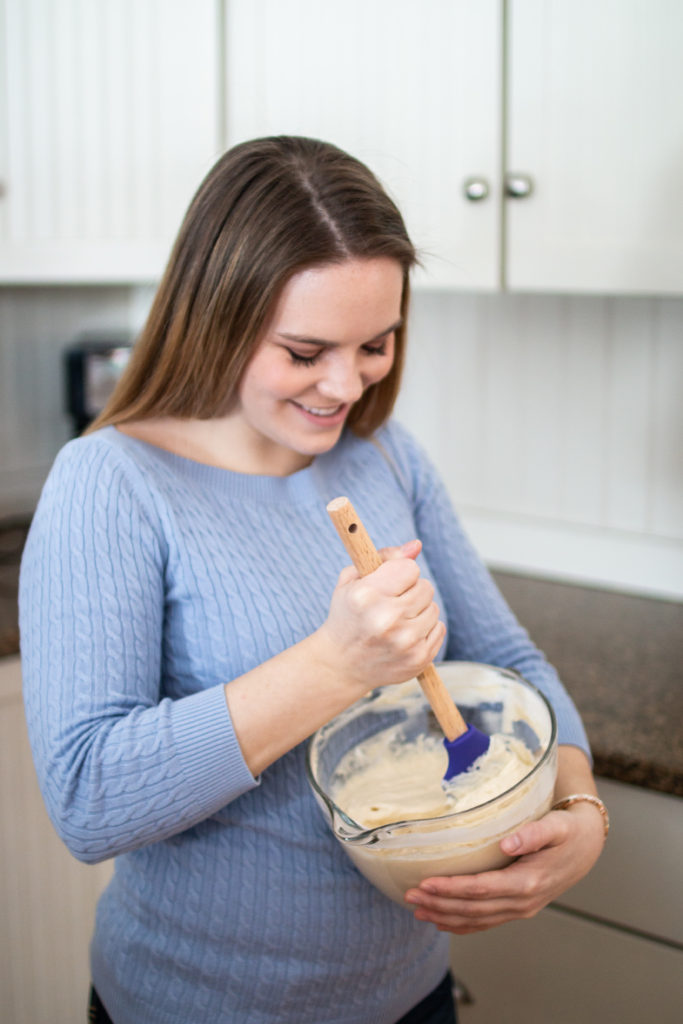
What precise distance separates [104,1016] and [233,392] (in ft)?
2.12

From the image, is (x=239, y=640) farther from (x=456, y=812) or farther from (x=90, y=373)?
(x=90, y=373)

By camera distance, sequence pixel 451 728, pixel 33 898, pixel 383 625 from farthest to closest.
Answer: pixel 33 898 < pixel 451 728 < pixel 383 625

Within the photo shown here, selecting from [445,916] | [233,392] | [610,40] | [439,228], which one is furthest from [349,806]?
[610,40]

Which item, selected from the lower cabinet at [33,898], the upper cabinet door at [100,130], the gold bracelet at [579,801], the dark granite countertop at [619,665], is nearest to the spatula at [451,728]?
the gold bracelet at [579,801]

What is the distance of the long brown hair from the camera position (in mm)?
852

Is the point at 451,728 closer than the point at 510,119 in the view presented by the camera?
Yes

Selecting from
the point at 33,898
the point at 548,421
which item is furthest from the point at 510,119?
the point at 33,898

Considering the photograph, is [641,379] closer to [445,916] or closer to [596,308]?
[596,308]

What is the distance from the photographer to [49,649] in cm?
77

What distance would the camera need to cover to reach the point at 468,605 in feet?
3.58

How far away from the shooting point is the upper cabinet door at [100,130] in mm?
1660

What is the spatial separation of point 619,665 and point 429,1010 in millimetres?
617

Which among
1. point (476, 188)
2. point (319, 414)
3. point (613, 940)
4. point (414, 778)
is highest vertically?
point (476, 188)

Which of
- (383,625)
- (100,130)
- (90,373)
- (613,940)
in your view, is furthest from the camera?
(90,373)
